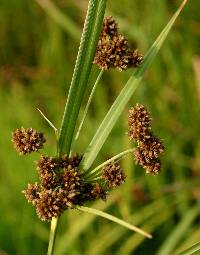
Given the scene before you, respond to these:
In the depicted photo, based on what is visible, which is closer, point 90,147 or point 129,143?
point 90,147

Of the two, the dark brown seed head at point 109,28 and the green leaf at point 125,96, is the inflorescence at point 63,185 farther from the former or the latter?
the dark brown seed head at point 109,28

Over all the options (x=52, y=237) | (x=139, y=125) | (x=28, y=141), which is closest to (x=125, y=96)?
(x=139, y=125)

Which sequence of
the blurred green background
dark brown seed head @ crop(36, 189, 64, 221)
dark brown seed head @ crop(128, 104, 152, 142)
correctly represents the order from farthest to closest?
the blurred green background, dark brown seed head @ crop(128, 104, 152, 142), dark brown seed head @ crop(36, 189, 64, 221)

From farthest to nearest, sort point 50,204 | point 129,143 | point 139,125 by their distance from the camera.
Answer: point 129,143, point 139,125, point 50,204

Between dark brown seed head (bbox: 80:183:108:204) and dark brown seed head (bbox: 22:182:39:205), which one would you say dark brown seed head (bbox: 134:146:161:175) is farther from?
dark brown seed head (bbox: 22:182:39:205)

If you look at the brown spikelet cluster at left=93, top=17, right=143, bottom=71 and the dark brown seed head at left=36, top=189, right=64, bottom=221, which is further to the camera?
the brown spikelet cluster at left=93, top=17, right=143, bottom=71

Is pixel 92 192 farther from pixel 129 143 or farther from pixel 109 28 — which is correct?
pixel 129 143

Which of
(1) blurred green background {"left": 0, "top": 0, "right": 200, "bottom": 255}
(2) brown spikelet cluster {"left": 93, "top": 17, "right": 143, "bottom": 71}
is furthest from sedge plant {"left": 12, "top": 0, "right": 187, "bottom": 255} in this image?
(1) blurred green background {"left": 0, "top": 0, "right": 200, "bottom": 255}
